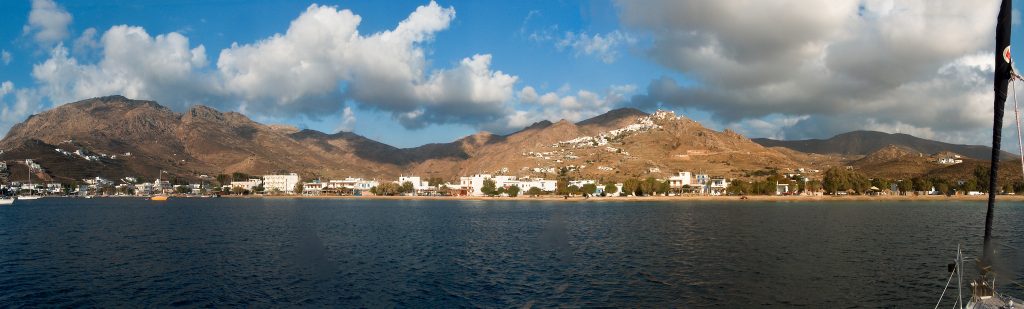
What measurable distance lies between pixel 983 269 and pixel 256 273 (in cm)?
4062

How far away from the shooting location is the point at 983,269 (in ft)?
58.3

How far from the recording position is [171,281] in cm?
3866

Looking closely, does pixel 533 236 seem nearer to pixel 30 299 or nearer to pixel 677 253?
pixel 677 253

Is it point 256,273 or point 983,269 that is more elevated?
point 983,269

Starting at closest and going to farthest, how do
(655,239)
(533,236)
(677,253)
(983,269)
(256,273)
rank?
1. (983,269)
2. (256,273)
3. (677,253)
4. (655,239)
5. (533,236)

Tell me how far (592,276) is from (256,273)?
2355 cm

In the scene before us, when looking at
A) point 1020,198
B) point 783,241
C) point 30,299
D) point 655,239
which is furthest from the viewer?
point 1020,198

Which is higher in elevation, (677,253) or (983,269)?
(983,269)

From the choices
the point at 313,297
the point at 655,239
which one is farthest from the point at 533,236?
the point at 313,297

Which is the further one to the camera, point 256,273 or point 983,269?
point 256,273

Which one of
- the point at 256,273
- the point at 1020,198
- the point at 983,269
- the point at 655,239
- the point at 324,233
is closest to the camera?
the point at 983,269

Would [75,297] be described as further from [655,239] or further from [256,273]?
[655,239]

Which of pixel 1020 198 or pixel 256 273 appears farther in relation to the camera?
pixel 1020 198

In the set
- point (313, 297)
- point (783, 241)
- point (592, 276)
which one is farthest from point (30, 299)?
point (783, 241)
